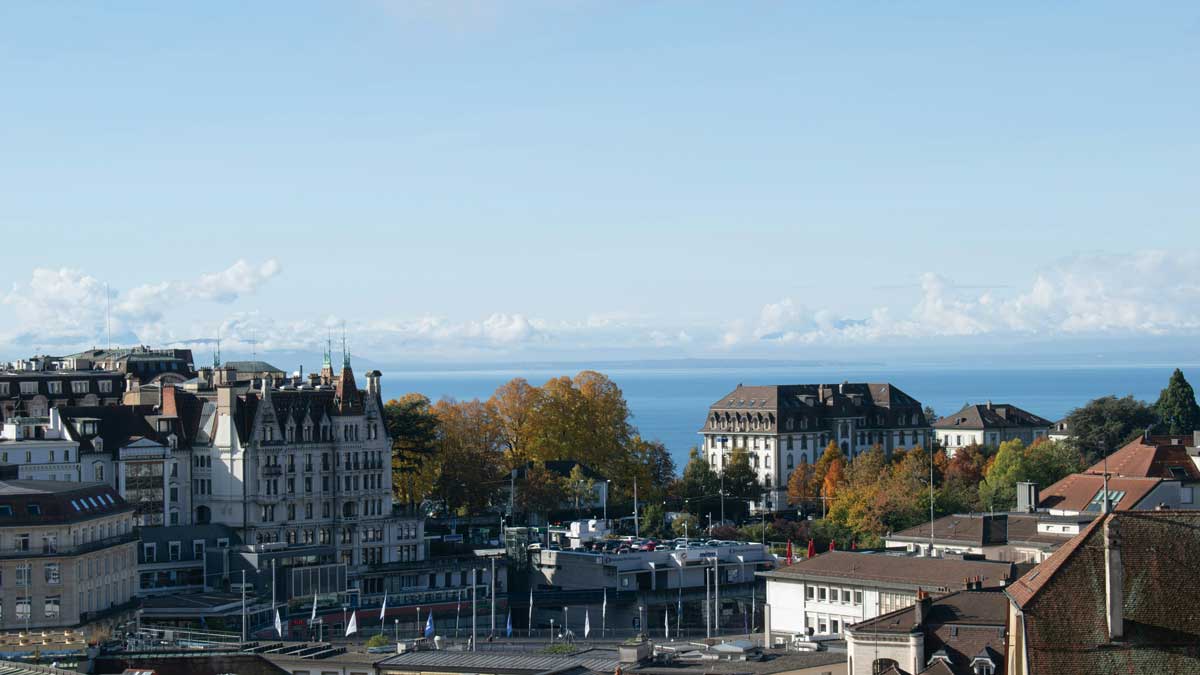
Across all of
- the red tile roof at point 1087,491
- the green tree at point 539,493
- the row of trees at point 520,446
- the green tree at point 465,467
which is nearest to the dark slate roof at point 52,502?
the row of trees at point 520,446

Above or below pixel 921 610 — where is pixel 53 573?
below

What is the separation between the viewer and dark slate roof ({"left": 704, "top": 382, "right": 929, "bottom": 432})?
177500 mm

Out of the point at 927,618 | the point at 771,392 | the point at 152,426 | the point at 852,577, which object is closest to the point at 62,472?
the point at 152,426

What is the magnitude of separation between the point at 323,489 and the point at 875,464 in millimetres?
52012

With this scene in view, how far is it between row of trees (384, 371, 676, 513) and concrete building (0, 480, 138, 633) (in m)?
39.4

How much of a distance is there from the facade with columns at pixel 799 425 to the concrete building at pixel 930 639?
108 meters

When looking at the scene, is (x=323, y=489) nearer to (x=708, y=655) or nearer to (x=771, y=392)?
(x=708, y=655)

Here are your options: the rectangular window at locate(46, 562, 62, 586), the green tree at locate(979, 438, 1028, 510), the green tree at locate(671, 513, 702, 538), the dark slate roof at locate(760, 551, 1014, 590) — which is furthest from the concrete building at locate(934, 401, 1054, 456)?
the rectangular window at locate(46, 562, 62, 586)

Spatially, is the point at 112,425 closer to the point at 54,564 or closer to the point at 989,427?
the point at 54,564

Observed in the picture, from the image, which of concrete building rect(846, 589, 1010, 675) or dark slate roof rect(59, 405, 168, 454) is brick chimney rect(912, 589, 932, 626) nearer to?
concrete building rect(846, 589, 1010, 675)

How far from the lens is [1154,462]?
11000cm

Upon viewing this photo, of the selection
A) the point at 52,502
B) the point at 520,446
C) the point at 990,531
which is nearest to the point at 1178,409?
the point at 520,446

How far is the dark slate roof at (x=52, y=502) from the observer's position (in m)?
91.6

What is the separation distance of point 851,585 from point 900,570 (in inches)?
106
